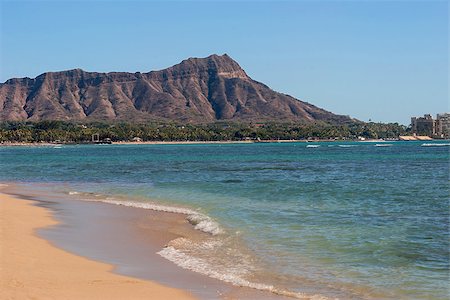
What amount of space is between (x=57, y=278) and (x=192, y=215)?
11766 millimetres

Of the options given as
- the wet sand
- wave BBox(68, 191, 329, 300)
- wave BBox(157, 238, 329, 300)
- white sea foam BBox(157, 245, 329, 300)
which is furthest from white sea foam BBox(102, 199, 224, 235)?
white sea foam BBox(157, 245, 329, 300)

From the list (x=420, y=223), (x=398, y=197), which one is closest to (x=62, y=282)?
(x=420, y=223)

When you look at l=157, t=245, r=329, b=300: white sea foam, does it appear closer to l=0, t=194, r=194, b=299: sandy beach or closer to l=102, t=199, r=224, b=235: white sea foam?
l=0, t=194, r=194, b=299: sandy beach

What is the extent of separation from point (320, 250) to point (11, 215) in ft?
44.4

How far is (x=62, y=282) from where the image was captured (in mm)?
11930

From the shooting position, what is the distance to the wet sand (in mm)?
12336

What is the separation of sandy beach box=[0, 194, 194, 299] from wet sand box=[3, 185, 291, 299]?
482 millimetres

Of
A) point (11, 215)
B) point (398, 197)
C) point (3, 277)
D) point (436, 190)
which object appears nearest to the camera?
point (3, 277)

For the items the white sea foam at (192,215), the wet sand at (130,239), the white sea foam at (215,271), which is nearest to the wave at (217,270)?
the white sea foam at (215,271)

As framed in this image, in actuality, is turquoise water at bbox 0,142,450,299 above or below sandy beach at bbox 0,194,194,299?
below

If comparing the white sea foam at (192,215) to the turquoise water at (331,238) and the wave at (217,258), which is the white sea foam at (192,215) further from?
the turquoise water at (331,238)

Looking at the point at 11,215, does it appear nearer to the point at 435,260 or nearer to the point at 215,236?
the point at 215,236

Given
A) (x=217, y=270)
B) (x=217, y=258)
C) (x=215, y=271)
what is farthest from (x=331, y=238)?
(x=215, y=271)

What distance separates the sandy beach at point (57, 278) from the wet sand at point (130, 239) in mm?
482
